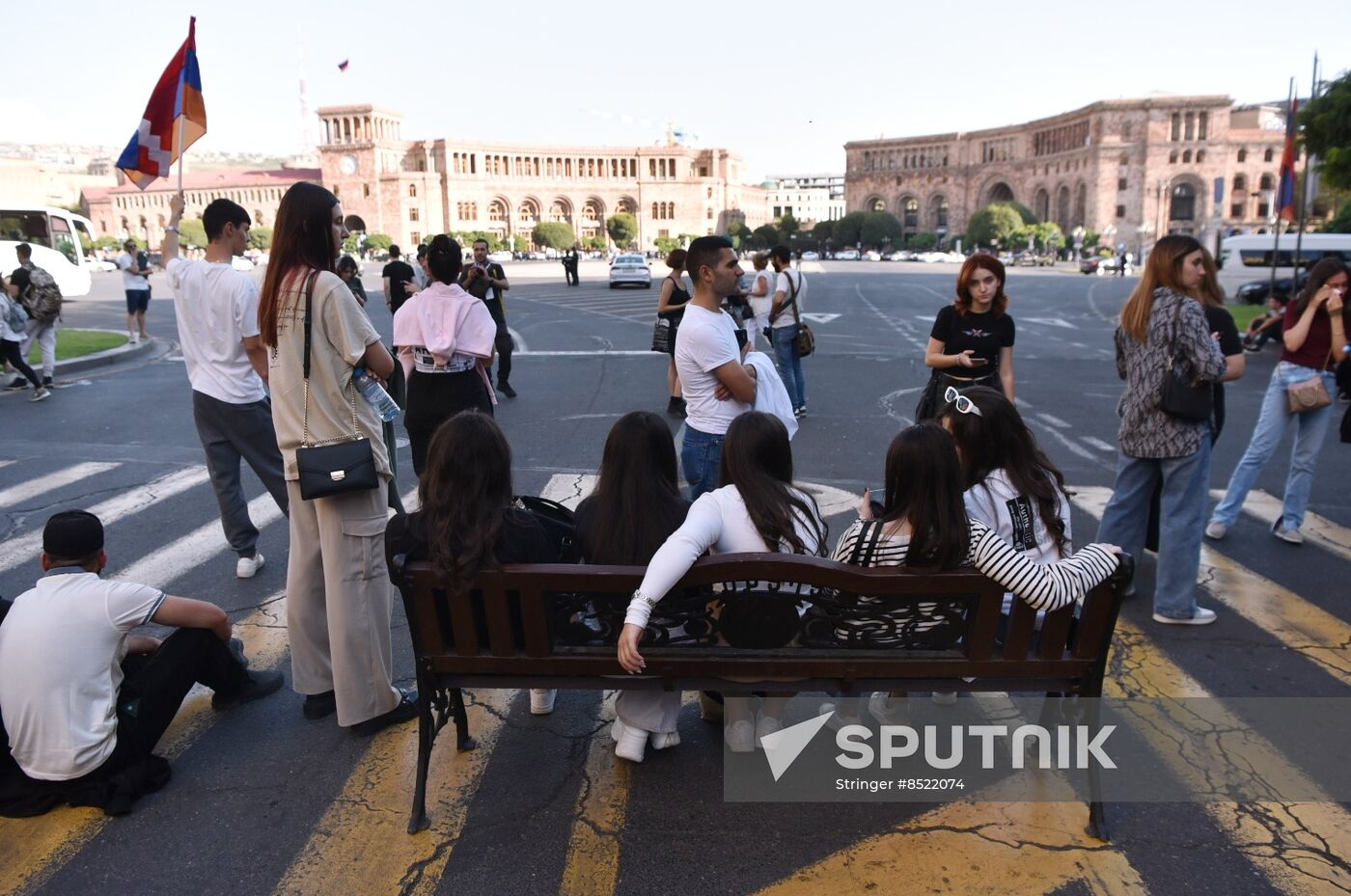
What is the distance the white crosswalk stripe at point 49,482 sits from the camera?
22.8ft

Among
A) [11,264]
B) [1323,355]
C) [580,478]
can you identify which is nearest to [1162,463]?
[1323,355]

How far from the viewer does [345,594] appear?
343 cm

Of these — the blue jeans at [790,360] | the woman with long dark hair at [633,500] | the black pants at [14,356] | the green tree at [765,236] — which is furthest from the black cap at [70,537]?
the green tree at [765,236]

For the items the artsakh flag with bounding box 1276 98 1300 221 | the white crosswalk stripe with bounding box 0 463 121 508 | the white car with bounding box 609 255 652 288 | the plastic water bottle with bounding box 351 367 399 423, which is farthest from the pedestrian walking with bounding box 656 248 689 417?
the white car with bounding box 609 255 652 288

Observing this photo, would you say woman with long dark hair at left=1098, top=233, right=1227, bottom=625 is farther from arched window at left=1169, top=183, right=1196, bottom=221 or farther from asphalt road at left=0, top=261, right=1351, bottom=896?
arched window at left=1169, top=183, right=1196, bottom=221

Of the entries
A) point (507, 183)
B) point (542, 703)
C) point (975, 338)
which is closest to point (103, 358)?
point (542, 703)

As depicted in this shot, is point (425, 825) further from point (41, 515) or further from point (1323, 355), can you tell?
point (1323, 355)

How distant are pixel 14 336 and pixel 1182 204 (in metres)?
110

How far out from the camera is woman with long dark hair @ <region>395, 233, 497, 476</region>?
206 inches

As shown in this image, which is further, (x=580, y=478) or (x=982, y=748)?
(x=580, y=478)

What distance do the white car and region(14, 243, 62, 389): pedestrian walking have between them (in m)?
23.8

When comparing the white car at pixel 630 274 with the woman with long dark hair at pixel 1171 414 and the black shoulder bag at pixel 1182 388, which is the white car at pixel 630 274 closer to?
the woman with long dark hair at pixel 1171 414

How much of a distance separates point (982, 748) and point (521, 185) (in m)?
118

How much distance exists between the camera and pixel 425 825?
2.96 meters
